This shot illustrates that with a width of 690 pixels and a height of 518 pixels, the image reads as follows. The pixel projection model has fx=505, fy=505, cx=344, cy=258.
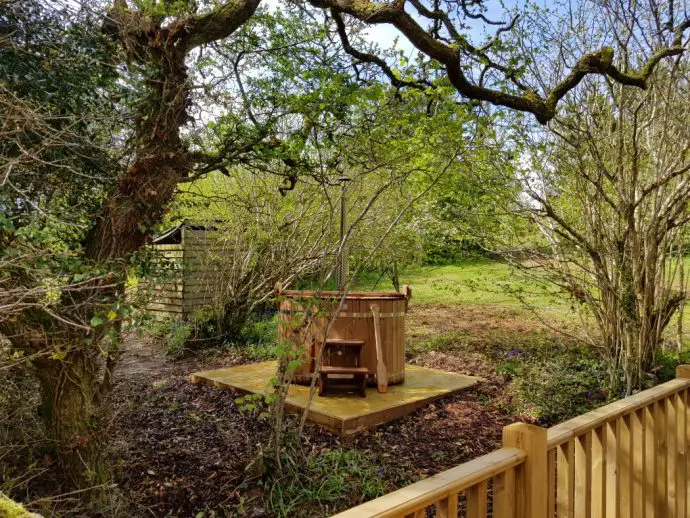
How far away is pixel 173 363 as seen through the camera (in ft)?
22.5

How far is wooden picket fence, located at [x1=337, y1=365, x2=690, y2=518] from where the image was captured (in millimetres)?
1392

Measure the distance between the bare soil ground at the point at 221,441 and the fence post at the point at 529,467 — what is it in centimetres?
180

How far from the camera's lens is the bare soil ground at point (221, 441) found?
325 cm

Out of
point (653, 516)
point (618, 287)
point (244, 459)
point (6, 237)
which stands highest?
point (6, 237)

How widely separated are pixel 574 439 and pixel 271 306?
7887mm

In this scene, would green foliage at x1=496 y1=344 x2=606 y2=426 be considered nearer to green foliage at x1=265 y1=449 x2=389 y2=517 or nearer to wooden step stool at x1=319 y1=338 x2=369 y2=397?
wooden step stool at x1=319 y1=338 x2=369 y2=397

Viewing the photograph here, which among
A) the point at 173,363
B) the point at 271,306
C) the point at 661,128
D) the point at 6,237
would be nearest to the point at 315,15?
the point at 6,237

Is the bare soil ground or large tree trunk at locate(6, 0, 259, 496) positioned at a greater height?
large tree trunk at locate(6, 0, 259, 496)

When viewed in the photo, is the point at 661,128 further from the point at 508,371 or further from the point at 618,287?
the point at 508,371

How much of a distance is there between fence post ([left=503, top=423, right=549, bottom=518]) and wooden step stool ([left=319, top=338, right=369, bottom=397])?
10.1 feet

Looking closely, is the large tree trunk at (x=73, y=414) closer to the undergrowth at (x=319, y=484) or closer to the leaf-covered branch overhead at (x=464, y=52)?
the undergrowth at (x=319, y=484)

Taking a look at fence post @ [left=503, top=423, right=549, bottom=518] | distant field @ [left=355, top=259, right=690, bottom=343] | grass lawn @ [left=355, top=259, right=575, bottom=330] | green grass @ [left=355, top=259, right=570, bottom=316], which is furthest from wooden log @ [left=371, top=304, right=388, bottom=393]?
green grass @ [left=355, top=259, right=570, bottom=316]

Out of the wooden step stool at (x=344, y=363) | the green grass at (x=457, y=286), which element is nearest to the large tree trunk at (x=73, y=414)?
the wooden step stool at (x=344, y=363)

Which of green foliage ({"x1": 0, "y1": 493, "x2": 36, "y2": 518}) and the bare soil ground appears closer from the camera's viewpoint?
green foliage ({"x1": 0, "y1": 493, "x2": 36, "y2": 518})
